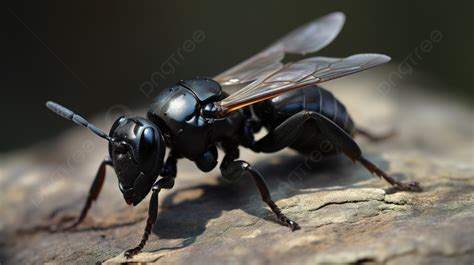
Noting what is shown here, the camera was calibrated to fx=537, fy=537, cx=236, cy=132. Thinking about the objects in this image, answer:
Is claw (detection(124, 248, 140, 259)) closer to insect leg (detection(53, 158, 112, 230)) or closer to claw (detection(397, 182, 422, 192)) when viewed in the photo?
insect leg (detection(53, 158, 112, 230))

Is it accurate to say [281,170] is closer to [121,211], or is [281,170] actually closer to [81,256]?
[121,211]

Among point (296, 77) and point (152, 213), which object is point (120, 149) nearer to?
point (152, 213)

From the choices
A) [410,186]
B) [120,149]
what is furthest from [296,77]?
[120,149]

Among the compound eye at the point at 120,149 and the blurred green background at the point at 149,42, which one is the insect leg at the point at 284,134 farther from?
the blurred green background at the point at 149,42

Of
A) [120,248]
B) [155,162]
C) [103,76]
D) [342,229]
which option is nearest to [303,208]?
[342,229]

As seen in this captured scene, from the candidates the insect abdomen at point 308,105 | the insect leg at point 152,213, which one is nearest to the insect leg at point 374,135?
the insect abdomen at point 308,105
